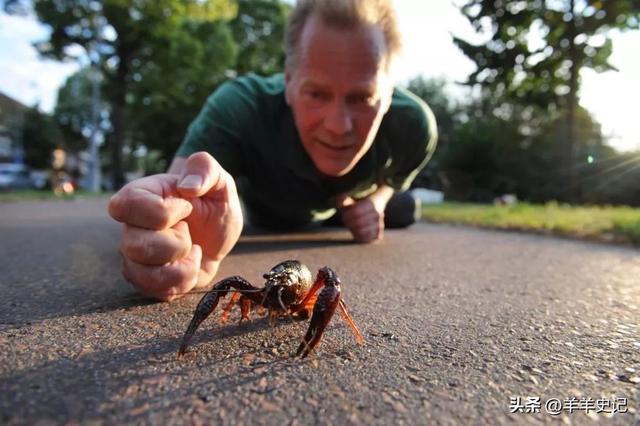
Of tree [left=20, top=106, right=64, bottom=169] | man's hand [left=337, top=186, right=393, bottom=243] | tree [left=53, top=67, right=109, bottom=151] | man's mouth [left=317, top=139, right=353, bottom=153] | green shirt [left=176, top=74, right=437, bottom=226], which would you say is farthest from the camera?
tree [left=53, top=67, right=109, bottom=151]

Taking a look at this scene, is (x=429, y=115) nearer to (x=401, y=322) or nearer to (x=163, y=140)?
(x=401, y=322)

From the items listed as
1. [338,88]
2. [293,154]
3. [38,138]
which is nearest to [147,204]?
[338,88]

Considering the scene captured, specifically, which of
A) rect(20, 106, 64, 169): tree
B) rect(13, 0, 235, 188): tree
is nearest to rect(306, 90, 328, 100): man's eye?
rect(13, 0, 235, 188): tree

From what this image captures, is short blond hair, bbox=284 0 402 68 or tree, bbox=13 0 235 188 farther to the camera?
tree, bbox=13 0 235 188

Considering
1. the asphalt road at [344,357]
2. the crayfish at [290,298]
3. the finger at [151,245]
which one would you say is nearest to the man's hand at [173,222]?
the finger at [151,245]

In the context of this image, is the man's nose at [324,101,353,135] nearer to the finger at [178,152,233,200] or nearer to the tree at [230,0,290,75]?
the finger at [178,152,233,200]

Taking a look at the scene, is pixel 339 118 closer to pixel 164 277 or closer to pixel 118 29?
pixel 164 277

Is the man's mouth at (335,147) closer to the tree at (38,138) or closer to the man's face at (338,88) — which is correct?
the man's face at (338,88)
